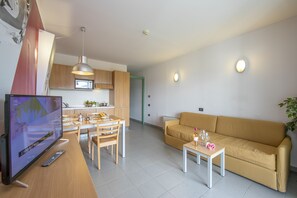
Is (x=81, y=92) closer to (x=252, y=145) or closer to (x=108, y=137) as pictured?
(x=108, y=137)

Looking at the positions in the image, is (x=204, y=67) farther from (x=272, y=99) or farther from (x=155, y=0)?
(x=155, y=0)

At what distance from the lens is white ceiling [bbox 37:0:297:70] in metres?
1.93

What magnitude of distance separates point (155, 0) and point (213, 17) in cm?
106

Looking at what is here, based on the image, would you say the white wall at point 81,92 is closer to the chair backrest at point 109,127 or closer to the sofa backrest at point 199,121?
the chair backrest at point 109,127

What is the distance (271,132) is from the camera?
7.62 feet

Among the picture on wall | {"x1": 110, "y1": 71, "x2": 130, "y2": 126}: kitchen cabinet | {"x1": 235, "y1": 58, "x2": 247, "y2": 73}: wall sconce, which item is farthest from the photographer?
{"x1": 110, "y1": 71, "x2": 130, "y2": 126}: kitchen cabinet

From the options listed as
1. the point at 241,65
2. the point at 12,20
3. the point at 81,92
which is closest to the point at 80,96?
the point at 81,92

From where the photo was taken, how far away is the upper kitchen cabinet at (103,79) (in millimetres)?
4629

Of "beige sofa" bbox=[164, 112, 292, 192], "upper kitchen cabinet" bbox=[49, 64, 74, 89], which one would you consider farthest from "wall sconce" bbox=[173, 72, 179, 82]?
"upper kitchen cabinet" bbox=[49, 64, 74, 89]

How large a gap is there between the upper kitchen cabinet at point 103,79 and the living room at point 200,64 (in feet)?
2.92

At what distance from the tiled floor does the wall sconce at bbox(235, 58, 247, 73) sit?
206cm

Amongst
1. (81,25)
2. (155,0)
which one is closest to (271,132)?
(155,0)

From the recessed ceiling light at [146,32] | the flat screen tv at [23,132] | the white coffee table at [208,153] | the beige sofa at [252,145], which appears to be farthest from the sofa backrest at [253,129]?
the flat screen tv at [23,132]

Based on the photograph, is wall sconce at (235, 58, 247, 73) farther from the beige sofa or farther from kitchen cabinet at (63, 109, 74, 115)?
kitchen cabinet at (63, 109, 74, 115)
